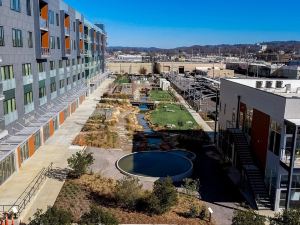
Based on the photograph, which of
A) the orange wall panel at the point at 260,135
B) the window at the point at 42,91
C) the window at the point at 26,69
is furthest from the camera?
the window at the point at 42,91

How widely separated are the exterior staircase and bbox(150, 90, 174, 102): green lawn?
41.1 meters

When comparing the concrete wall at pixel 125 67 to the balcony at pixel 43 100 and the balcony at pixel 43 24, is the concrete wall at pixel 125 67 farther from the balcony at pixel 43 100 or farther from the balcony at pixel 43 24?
the balcony at pixel 43 24

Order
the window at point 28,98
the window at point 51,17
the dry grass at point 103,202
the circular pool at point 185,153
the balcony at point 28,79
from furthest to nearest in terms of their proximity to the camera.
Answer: the window at point 51,17 → the circular pool at point 185,153 → the window at point 28,98 → the balcony at point 28,79 → the dry grass at point 103,202

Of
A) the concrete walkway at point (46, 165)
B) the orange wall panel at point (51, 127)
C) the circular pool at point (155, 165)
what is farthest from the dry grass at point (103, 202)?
the orange wall panel at point (51, 127)

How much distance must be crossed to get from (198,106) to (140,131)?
1953cm

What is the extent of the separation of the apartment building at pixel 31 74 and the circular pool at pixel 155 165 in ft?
29.2

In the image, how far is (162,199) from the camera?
804 inches

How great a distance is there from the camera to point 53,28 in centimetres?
4066

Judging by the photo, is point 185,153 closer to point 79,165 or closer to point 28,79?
point 79,165

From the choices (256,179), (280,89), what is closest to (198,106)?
(280,89)

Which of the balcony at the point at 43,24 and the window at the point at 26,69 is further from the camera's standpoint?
the balcony at the point at 43,24

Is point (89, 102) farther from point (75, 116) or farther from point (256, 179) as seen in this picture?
point (256, 179)

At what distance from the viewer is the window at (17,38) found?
27.7m

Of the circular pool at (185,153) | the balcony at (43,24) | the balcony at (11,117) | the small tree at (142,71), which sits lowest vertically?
the circular pool at (185,153)
